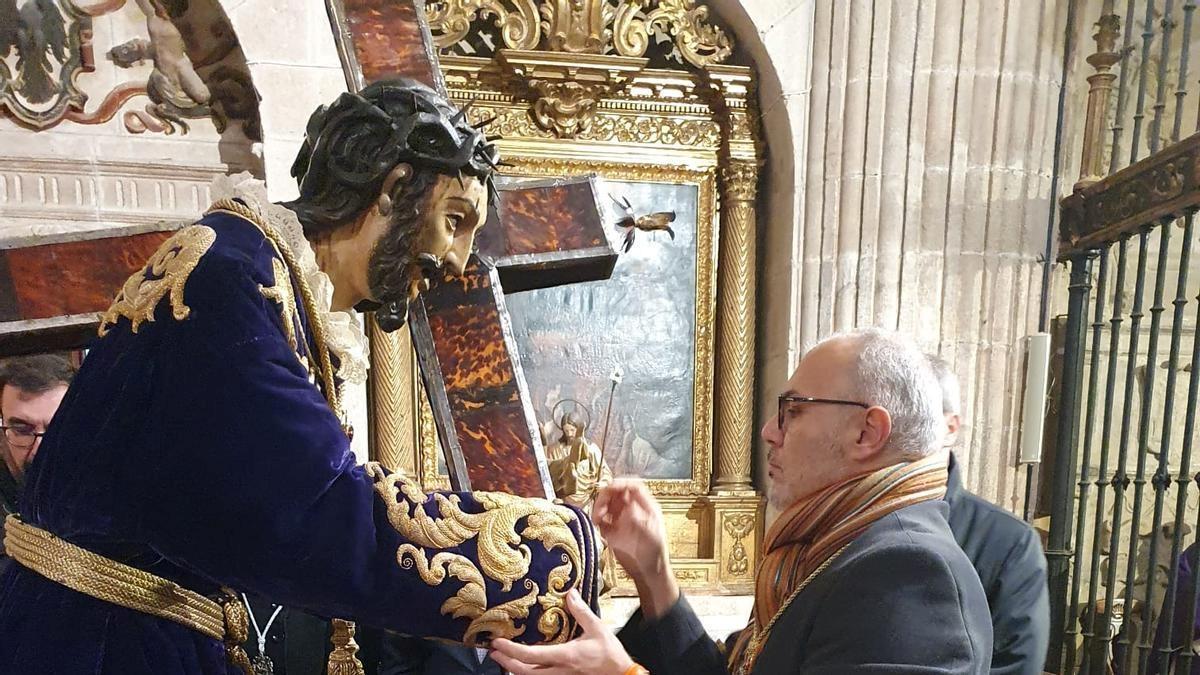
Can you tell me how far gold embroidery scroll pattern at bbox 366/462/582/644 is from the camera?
4.06ft

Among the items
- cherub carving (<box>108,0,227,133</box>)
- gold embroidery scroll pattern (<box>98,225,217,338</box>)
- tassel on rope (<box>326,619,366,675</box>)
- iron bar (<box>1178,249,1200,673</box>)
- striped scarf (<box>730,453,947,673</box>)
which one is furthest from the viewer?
cherub carving (<box>108,0,227,133</box>)

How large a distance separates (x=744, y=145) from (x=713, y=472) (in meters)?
1.62

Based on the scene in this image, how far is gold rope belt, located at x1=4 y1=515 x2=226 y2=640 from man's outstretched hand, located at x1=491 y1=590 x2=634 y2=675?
0.48 meters

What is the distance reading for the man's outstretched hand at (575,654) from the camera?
1278 mm

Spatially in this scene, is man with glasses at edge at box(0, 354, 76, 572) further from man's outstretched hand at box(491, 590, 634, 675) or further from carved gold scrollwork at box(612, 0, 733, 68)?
carved gold scrollwork at box(612, 0, 733, 68)

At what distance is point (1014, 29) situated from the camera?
4.00 metres

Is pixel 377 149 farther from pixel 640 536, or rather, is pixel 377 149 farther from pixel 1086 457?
pixel 1086 457

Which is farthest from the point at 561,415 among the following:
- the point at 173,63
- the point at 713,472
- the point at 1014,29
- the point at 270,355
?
the point at 270,355

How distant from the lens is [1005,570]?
7.32 feet

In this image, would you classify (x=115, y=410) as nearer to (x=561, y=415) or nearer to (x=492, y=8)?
(x=561, y=415)

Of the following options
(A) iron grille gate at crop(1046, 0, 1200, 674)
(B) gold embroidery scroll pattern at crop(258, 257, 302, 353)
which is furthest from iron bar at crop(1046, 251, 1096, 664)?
(B) gold embroidery scroll pattern at crop(258, 257, 302, 353)

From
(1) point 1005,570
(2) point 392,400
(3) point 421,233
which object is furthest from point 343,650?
(2) point 392,400

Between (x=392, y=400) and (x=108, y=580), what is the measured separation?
8.84 feet

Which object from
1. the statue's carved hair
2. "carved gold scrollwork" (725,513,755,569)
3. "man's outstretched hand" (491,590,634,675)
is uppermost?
the statue's carved hair
